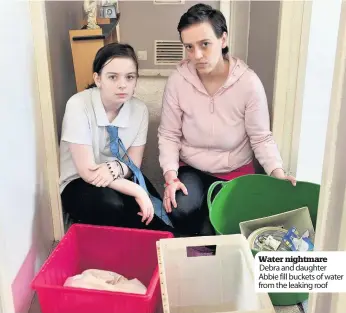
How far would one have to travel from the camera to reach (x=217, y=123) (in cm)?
167

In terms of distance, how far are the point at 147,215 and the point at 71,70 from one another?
28.6 inches

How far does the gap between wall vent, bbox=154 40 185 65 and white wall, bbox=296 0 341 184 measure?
100cm

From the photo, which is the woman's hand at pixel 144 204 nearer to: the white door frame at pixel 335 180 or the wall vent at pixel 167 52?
the white door frame at pixel 335 180

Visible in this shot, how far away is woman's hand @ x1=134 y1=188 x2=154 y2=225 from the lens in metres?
1.56

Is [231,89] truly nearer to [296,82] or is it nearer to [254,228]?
[296,82]

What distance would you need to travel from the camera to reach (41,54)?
1.52 metres

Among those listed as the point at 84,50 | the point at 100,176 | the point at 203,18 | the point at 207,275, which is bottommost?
the point at 207,275

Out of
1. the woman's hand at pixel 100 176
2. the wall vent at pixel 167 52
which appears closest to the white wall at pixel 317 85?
the woman's hand at pixel 100 176

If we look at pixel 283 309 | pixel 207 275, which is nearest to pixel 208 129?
pixel 207 275

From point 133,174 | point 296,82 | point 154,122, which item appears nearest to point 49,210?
point 133,174

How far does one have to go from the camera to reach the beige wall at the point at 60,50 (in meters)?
1.65

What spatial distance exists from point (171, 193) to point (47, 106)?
0.49 metres

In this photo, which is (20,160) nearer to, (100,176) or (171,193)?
(100,176)

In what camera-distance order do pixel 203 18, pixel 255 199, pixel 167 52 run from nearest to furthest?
pixel 203 18 → pixel 255 199 → pixel 167 52
